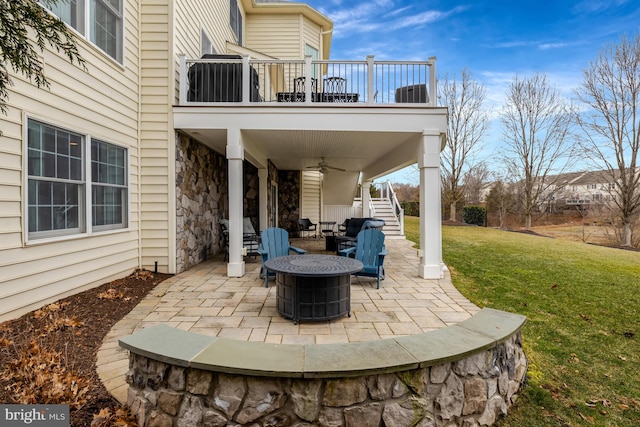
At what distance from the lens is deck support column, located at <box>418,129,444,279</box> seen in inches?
208

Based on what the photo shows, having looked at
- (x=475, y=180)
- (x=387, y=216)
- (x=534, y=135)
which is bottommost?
(x=387, y=216)

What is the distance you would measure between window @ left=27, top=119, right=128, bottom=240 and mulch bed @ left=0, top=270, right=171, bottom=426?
872 mm

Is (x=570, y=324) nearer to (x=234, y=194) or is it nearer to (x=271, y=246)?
(x=271, y=246)

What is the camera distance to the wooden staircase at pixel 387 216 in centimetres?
1170

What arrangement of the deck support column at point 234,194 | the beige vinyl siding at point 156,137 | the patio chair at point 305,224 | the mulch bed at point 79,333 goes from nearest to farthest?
the mulch bed at point 79,333, the beige vinyl siding at point 156,137, the deck support column at point 234,194, the patio chair at point 305,224

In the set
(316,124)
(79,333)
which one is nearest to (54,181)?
(79,333)

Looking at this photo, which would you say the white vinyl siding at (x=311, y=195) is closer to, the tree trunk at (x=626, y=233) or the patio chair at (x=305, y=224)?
the patio chair at (x=305, y=224)

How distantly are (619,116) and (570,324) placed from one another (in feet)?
43.4

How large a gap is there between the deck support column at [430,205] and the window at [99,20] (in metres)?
5.10

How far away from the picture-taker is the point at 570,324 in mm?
4082

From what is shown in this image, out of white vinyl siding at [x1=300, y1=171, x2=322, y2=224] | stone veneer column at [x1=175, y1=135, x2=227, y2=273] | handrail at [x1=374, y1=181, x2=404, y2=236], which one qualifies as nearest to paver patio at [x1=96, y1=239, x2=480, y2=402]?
stone veneer column at [x1=175, y1=135, x2=227, y2=273]

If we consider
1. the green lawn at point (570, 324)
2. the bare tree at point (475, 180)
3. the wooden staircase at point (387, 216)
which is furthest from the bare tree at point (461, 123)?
the green lawn at point (570, 324)

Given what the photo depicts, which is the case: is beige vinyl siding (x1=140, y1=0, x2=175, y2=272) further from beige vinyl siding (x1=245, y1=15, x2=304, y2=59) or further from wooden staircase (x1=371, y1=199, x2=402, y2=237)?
wooden staircase (x1=371, y1=199, x2=402, y2=237)

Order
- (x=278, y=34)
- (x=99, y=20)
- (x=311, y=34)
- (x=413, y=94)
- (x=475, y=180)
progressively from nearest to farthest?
(x=99, y=20), (x=413, y=94), (x=278, y=34), (x=311, y=34), (x=475, y=180)
